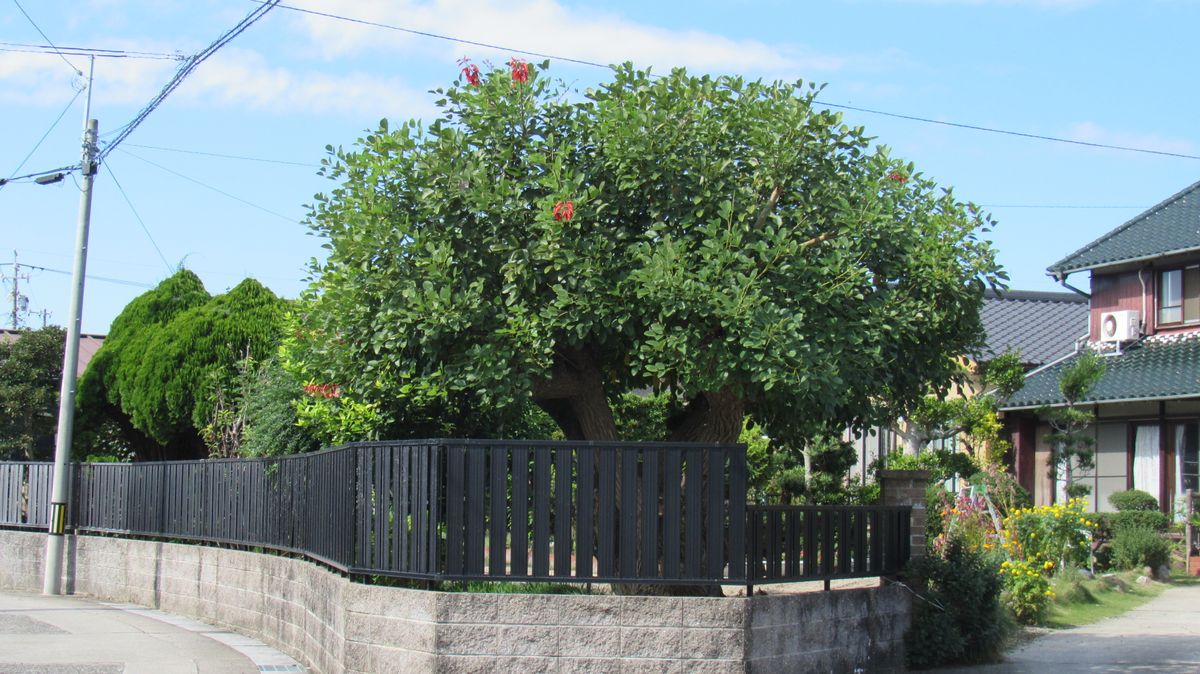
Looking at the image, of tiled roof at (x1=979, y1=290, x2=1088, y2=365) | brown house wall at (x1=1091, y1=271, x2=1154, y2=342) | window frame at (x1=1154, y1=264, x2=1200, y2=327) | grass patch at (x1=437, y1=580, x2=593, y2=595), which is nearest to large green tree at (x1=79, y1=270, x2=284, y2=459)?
grass patch at (x1=437, y1=580, x2=593, y2=595)

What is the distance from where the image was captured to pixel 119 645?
42.6 feet

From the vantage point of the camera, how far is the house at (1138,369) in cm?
2233

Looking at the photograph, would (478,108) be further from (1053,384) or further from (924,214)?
(1053,384)

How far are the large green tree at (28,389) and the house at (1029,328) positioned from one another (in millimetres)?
18729

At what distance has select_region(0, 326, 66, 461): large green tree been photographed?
93.5 feet

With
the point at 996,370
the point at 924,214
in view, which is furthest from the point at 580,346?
the point at 996,370

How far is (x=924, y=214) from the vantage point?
34.6ft

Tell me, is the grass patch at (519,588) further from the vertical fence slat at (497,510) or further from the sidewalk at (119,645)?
the sidewalk at (119,645)

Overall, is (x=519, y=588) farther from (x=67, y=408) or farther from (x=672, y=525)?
(x=67, y=408)

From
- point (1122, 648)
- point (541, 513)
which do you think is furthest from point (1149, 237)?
point (541, 513)

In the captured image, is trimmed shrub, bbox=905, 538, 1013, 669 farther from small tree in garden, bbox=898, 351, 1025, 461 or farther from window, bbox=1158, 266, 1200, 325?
window, bbox=1158, 266, 1200, 325

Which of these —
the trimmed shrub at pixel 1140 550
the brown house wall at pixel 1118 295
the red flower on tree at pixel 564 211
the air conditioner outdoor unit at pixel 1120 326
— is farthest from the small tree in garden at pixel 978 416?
the red flower on tree at pixel 564 211

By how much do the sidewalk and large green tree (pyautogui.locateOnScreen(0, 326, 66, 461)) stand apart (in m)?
12.7

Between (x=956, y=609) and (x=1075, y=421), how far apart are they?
1074cm
